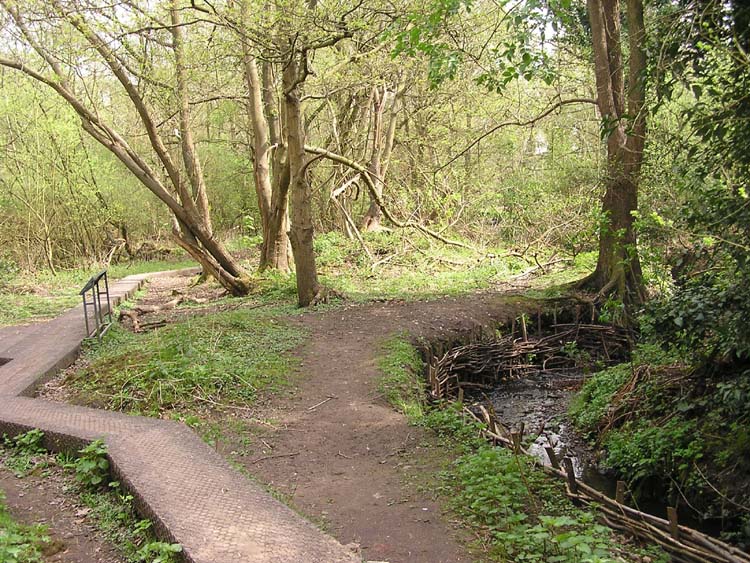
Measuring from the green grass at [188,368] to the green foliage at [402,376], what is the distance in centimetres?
124

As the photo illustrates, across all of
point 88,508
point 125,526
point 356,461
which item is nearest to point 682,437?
point 356,461

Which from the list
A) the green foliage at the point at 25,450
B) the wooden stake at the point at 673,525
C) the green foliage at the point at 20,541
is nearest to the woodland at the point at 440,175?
the wooden stake at the point at 673,525

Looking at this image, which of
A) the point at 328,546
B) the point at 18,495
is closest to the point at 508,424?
the point at 328,546

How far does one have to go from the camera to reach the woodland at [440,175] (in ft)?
17.7

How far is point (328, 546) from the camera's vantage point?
3615 mm

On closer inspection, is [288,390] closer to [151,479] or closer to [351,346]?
[351,346]

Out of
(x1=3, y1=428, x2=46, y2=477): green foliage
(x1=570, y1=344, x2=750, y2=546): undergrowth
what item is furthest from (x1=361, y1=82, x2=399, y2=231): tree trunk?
(x1=3, y1=428, x2=46, y2=477): green foliage

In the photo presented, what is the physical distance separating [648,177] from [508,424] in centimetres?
414

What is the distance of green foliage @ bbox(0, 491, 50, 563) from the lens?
3377mm

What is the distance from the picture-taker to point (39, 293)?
50.6 ft

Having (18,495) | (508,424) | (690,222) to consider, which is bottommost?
(508,424)

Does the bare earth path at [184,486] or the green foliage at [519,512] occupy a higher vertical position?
the bare earth path at [184,486]

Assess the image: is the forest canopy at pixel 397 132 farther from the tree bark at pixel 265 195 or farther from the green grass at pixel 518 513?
the green grass at pixel 518 513

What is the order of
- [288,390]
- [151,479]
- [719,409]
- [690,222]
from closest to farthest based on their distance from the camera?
[151,479] → [690,222] → [719,409] → [288,390]
